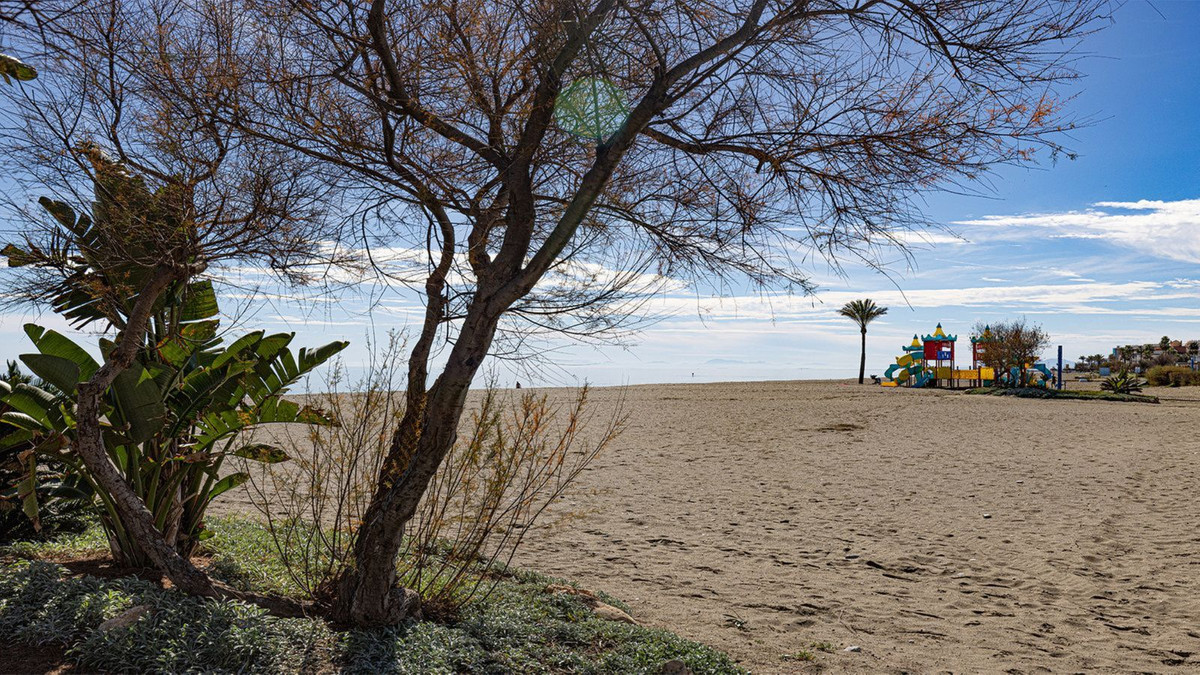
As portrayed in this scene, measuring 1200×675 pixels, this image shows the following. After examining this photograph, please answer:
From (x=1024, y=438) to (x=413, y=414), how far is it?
17021 millimetres

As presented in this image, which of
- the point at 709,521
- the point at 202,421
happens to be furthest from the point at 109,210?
the point at 709,521

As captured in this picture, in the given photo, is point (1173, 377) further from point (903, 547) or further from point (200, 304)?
point (200, 304)

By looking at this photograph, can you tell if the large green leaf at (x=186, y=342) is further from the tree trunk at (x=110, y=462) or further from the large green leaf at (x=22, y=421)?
the large green leaf at (x=22, y=421)

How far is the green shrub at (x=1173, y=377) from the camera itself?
42.6m

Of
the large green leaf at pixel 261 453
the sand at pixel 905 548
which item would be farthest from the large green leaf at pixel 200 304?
the sand at pixel 905 548

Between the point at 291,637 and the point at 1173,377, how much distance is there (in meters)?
52.1

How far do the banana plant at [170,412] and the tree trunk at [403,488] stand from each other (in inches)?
29.7

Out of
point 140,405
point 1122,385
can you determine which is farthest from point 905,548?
point 1122,385

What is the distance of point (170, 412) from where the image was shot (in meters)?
5.82

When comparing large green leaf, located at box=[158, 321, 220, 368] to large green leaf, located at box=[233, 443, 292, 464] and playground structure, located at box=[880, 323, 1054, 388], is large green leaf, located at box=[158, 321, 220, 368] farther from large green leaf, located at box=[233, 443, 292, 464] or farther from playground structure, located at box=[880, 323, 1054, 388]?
playground structure, located at box=[880, 323, 1054, 388]

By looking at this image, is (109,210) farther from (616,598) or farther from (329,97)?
(616,598)

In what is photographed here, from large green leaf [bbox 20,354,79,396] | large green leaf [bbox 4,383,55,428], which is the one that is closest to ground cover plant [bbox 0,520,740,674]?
large green leaf [bbox 4,383,55,428]

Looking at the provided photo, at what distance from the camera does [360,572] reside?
15.7ft

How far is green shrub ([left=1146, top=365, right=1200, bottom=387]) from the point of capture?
42594 millimetres
